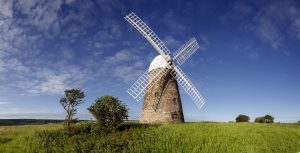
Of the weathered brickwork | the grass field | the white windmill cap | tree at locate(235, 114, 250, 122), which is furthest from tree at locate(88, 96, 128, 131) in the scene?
tree at locate(235, 114, 250, 122)

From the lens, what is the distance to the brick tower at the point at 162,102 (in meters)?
32.2

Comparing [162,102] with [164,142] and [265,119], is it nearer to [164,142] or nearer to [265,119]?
[164,142]

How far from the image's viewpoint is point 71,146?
72.1 feet

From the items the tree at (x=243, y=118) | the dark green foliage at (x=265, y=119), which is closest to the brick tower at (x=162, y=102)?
the tree at (x=243, y=118)

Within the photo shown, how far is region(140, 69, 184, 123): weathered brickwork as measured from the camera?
105 feet

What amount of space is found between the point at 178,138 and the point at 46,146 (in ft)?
32.8

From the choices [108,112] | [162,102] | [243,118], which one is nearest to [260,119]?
[243,118]

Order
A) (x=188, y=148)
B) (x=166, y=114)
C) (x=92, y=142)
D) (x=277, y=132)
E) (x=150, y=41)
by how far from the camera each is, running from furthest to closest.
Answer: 1. (x=150, y=41)
2. (x=166, y=114)
3. (x=277, y=132)
4. (x=92, y=142)
5. (x=188, y=148)

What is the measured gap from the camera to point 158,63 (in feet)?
111

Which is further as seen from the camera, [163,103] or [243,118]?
[243,118]

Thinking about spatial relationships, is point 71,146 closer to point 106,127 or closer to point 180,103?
point 106,127

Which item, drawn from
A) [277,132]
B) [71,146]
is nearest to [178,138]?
[71,146]

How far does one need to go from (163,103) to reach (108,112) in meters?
6.94

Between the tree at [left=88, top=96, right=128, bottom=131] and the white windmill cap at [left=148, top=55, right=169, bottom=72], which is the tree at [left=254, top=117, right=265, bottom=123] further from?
the tree at [left=88, top=96, right=128, bottom=131]
